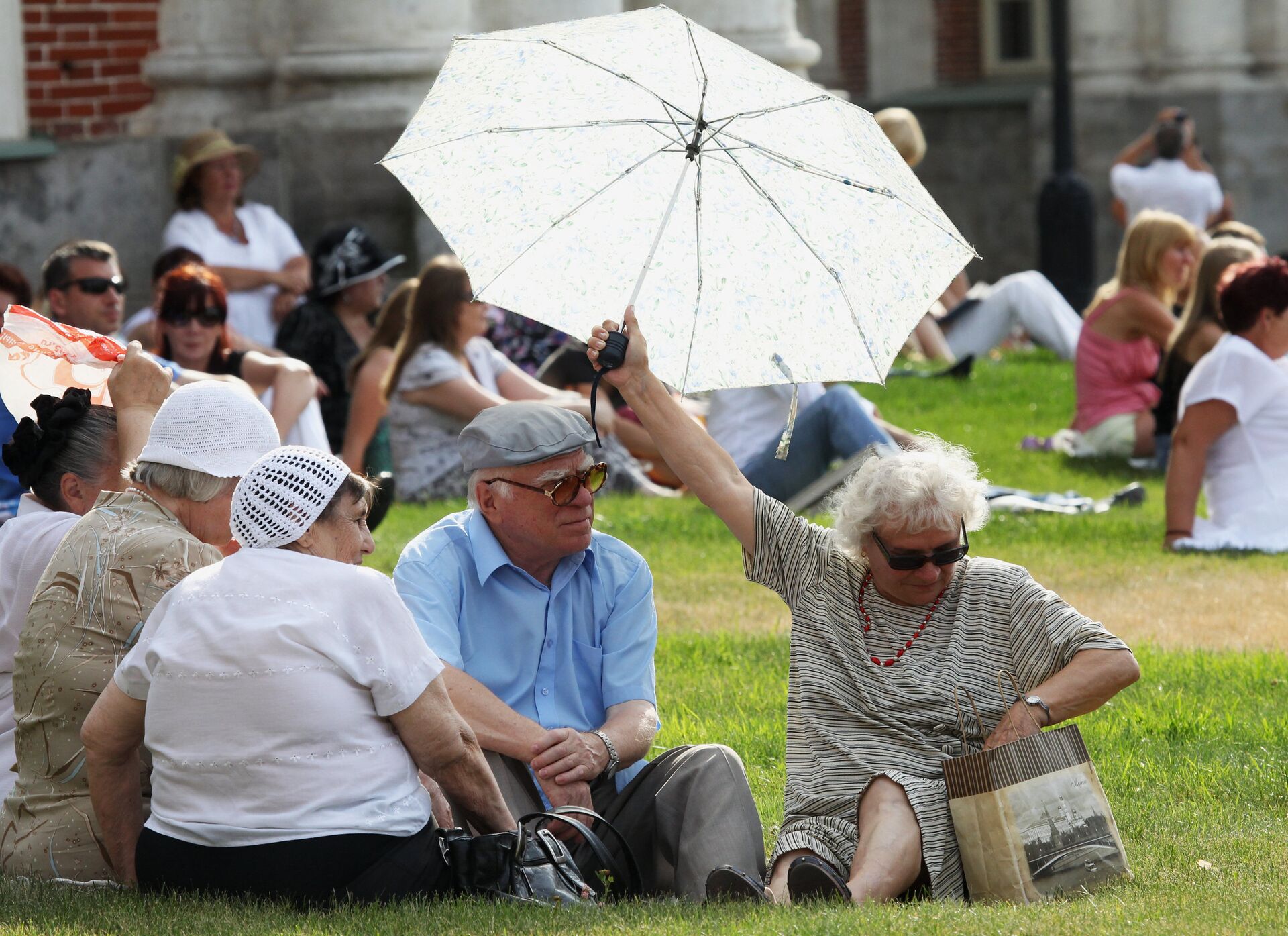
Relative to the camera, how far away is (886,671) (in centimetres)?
474

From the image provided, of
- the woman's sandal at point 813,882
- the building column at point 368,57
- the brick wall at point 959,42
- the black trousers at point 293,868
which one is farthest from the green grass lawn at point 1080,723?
the brick wall at point 959,42

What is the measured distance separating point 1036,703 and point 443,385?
18.6ft

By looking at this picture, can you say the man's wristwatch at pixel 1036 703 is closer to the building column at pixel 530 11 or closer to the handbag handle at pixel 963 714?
the handbag handle at pixel 963 714

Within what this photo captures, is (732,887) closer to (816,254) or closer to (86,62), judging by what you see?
(816,254)

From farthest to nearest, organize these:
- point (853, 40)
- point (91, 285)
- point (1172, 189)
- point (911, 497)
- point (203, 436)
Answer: point (853, 40) < point (1172, 189) < point (91, 285) < point (911, 497) < point (203, 436)

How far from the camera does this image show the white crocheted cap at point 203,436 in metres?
4.40

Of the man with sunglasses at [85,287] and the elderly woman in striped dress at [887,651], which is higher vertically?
the man with sunglasses at [85,287]

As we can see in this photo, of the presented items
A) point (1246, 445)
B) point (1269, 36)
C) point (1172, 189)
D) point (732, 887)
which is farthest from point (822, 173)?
point (1269, 36)

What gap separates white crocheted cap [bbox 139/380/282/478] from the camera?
4398 millimetres

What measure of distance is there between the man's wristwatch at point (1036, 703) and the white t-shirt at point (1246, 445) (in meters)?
4.67

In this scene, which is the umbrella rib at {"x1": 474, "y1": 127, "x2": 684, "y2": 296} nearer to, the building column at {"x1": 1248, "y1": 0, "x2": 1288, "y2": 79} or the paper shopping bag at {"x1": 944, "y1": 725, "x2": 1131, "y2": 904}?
the paper shopping bag at {"x1": 944, "y1": 725, "x2": 1131, "y2": 904}

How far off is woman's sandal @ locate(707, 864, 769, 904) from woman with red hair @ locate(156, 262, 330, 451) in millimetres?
3943

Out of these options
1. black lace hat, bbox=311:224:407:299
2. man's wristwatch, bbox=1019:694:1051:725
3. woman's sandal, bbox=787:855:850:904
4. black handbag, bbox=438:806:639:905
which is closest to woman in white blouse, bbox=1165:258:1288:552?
black lace hat, bbox=311:224:407:299

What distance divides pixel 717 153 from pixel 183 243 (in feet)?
24.2
